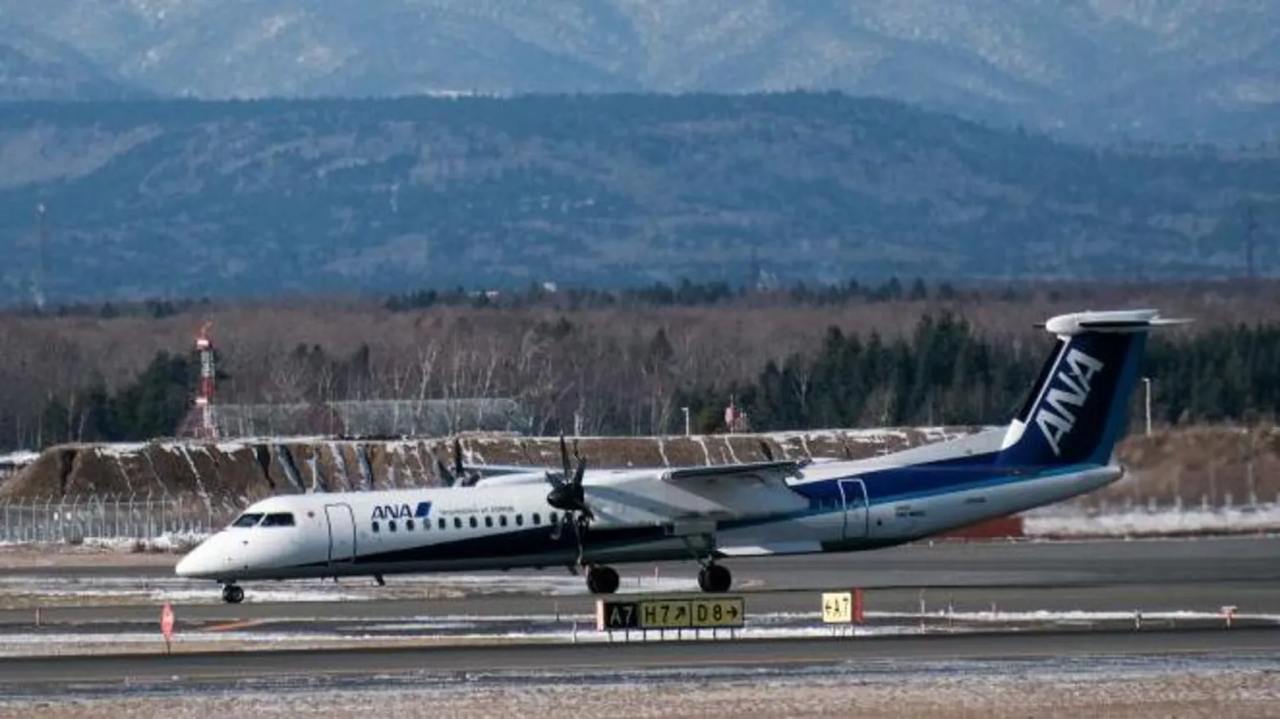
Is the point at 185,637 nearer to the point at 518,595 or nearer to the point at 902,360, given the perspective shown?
the point at 518,595

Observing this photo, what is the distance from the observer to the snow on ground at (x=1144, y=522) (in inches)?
3078

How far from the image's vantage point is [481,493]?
61.6m

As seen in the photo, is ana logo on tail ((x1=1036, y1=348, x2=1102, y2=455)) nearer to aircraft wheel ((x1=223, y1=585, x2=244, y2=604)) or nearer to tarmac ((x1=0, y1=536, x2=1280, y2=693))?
tarmac ((x1=0, y1=536, x2=1280, y2=693))

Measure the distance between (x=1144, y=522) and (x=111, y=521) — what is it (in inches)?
1315

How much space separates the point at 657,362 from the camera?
15875 cm

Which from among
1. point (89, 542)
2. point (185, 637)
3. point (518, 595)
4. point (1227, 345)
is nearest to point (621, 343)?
point (1227, 345)

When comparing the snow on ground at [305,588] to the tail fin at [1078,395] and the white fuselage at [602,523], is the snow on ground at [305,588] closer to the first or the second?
the white fuselage at [602,523]

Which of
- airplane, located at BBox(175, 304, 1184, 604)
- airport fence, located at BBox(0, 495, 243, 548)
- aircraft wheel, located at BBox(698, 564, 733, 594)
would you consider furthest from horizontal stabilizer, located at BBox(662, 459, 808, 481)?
airport fence, located at BBox(0, 495, 243, 548)

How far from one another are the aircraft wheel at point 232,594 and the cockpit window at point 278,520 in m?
1.59

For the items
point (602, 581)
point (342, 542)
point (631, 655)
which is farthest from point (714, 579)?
point (631, 655)

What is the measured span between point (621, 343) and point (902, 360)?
118ft

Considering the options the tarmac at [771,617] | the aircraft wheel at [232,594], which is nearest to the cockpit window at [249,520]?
the aircraft wheel at [232,594]

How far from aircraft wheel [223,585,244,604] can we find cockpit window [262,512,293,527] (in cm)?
159

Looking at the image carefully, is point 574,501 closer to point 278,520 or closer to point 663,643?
point 278,520
